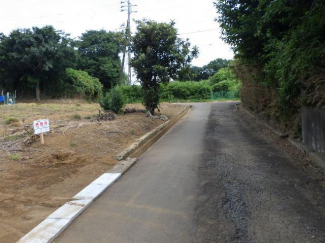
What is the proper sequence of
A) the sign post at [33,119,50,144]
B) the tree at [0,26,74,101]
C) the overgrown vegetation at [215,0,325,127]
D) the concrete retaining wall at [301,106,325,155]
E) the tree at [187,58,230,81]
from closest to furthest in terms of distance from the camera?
the overgrown vegetation at [215,0,325,127]
the concrete retaining wall at [301,106,325,155]
the sign post at [33,119,50,144]
the tree at [0,26,74,101]
the tree at [187,58,230,81]

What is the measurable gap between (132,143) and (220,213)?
5.60 m

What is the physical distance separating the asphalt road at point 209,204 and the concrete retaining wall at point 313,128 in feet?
2.60

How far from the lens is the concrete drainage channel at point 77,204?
152 inches

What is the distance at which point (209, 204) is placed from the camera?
486 centimetres

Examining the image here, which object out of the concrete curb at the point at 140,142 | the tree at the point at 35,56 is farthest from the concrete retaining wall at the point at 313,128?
the tree at the point at 35,56

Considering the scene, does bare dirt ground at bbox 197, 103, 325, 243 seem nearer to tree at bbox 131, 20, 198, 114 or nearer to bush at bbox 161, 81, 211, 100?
tree at bbox 131, 20, 198, 114

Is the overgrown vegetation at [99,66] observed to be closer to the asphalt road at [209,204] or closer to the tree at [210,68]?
the asphalt road at [209,204]

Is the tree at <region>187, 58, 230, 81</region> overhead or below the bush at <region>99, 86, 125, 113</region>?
overhead

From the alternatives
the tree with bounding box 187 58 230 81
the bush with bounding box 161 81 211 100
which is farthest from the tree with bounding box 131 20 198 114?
the tree with bounding box 187 58 230 81

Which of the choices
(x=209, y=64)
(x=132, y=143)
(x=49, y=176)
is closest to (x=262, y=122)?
(x=132, y=143)

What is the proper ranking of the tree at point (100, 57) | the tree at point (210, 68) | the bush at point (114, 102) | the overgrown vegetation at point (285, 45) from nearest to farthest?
1. the overgrown vegetation at point (285, 45)
2. the bush at point (114, 102)
3. the tree at point (100, 57)
4. the tree at point (210, 68)

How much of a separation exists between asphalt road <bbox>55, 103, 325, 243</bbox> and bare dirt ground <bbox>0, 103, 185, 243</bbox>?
2.29 ft

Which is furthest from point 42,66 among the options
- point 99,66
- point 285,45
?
point 285,45

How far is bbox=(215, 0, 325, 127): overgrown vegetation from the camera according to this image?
5.66 m
